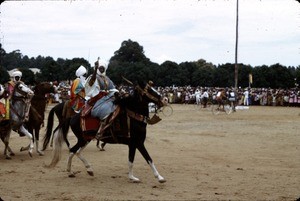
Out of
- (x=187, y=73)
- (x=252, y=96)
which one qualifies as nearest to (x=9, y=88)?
(x=252, y=96)

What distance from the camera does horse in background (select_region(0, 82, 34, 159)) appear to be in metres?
11.7

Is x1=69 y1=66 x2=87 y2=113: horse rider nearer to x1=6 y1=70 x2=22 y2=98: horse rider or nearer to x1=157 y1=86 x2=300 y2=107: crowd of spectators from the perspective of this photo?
x1=6 y1=70 x2=22 y2=98: horse rider

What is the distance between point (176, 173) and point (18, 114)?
4801 mm

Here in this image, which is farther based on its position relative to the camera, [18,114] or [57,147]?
[18,114]

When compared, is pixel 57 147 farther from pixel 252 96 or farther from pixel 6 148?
pixel 252 96

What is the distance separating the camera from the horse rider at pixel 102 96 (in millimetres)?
9008

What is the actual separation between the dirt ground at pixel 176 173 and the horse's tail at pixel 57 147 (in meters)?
0.32

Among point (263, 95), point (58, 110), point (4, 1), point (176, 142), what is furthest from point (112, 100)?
point (263, 95)

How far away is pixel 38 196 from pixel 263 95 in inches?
1578

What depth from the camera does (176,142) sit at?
1501 centimetres

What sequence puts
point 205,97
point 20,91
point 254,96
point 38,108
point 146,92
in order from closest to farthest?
point 146,92, point 20,91, point 38,108, point 205,97, point 254,96

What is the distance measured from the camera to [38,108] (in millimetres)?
12594

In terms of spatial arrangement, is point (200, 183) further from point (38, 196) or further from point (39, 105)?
point (39, 105)

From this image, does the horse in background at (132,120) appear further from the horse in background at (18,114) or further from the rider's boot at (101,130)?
the horse in background at (18,114)
